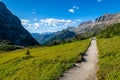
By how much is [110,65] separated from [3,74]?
18.8 metres

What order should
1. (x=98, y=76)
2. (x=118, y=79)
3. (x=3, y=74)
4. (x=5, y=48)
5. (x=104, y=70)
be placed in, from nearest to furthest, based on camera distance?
(x=118, y=79), (x=98, y=76), (x=104, y=70), (x=3, y=74), (x=5, y=48)

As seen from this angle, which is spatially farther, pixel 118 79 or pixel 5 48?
pixel 5 48

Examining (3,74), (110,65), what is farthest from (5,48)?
(110,65)

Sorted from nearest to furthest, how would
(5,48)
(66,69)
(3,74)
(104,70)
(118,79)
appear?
(118,79) < (104,70) < (66,69) < (3,74) < (5,48)

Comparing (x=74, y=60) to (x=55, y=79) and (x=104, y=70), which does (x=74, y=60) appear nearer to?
(x=104, y=70)

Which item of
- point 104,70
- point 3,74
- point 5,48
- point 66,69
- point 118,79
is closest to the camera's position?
point 118,79

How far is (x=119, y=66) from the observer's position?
31.1m

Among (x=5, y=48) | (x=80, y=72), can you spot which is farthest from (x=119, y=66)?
(x=5, y=48)

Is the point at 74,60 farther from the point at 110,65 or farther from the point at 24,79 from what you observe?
the point at 24,79

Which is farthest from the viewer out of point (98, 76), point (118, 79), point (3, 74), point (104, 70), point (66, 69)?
point (3, 74)

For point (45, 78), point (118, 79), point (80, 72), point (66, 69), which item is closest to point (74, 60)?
point (66, 69)

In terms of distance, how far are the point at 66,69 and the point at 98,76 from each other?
6.98 m

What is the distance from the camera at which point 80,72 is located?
29.8 metres

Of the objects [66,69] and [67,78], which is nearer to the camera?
[67,78]
